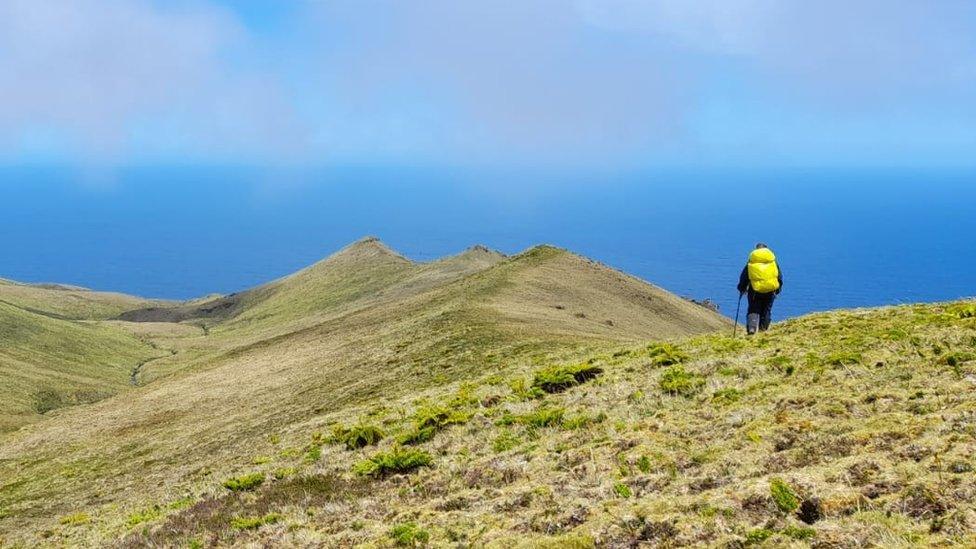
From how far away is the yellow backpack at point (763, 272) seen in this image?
100ft

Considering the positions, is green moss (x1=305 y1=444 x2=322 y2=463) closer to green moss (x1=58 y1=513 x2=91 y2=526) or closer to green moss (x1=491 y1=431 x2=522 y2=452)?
green moss (x1=491 y1=431 x2=522 y2=452)

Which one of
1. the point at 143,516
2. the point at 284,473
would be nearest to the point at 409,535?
the point at 284,473

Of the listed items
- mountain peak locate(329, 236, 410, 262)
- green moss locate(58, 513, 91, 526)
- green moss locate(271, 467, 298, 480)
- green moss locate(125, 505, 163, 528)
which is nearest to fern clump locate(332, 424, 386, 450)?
green moss locate(271, 467, 298, 480)

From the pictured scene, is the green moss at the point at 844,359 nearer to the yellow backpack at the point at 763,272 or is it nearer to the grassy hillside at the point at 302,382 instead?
the yellow backpack at the point at 763,272

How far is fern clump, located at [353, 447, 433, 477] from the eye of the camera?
22.6 meters

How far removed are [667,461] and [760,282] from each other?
15381mm

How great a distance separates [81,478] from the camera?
41875 millimetres

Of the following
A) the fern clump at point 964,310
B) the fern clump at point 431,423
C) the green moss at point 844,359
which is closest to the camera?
the green moss at point 844,359

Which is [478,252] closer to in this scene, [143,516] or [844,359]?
[143,516]

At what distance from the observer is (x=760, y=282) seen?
3056 cm

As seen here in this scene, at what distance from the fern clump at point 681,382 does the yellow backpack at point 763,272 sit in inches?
277

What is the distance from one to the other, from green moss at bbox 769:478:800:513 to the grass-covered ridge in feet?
0.11

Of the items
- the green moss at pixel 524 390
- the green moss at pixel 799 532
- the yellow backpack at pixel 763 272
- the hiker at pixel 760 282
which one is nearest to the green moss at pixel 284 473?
the green moss at pixel 524 390

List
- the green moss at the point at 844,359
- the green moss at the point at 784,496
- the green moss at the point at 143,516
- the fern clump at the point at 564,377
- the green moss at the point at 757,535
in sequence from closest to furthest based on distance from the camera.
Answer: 1. the green moss at the point at 757,535
2. the green moss at the point at 784,496
3. the green moss at the point at 844,359
4. the green moss at the point at 143,516
5. the fern clump at the point at 564,377
